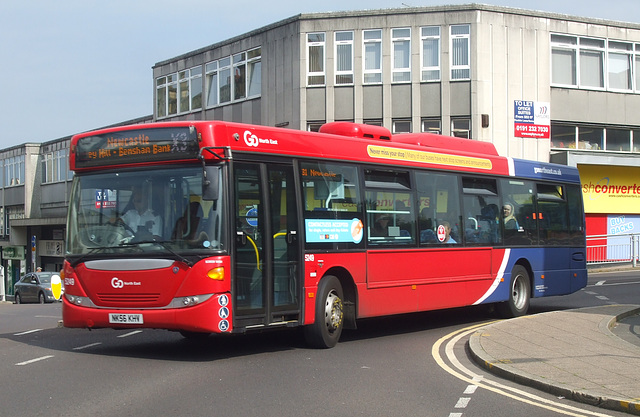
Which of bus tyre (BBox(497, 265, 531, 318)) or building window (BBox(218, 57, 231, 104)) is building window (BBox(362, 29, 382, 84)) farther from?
bus tyre (BBox(497, 265, 531, 318))

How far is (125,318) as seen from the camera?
10203 millimetres

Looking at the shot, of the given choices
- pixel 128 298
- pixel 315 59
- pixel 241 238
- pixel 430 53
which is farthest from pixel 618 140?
pixel 128 298

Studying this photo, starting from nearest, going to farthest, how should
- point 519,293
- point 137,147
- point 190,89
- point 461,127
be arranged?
point 137,147 < point 519,293 < point 461,127 < point 190,89

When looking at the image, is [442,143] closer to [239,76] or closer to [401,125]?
[401,125]

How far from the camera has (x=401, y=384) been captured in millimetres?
8758

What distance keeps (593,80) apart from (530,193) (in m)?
20.9

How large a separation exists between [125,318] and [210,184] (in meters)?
2.03

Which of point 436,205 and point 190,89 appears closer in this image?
point 436,205

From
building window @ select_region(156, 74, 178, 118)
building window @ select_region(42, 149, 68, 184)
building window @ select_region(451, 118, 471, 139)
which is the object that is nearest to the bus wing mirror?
building window @ select_region(451, 118, 471, 139)

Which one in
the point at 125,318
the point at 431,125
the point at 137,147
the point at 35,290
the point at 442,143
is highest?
the point at 431,125

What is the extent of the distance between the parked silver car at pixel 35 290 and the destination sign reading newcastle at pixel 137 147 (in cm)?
2751

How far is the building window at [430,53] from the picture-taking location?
33.0m

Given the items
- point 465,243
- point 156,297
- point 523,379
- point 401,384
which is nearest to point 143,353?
point 156,297

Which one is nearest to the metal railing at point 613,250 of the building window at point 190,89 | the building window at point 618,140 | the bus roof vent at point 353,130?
the building window at point 618,140
